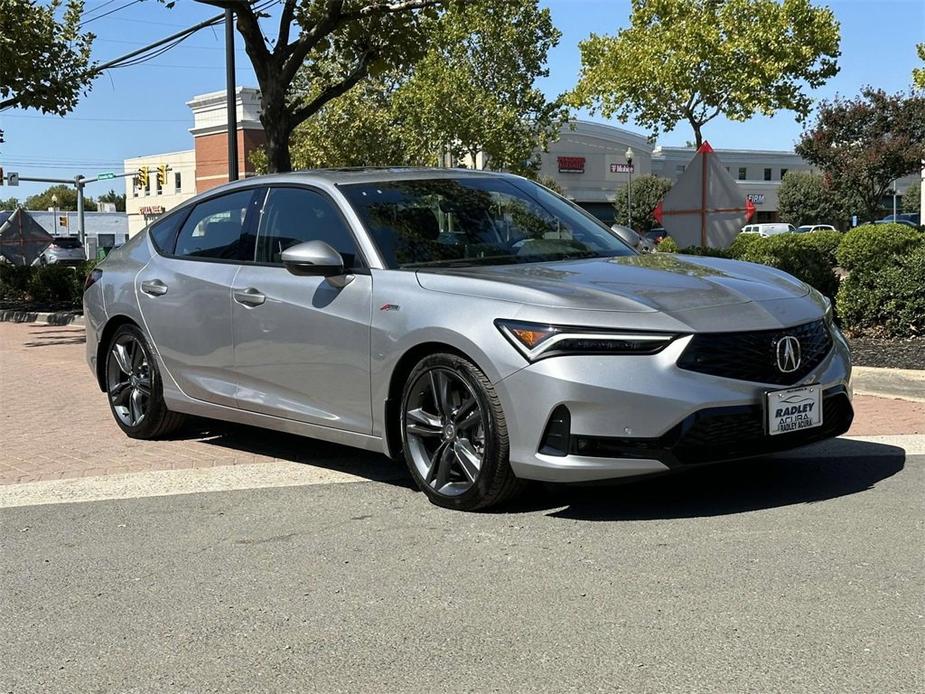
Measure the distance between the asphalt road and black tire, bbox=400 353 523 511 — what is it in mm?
98

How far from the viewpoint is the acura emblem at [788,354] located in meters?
4.68

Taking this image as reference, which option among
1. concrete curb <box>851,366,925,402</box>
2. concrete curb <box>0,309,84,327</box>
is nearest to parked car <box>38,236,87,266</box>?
concrete curb <box>0,309,84,327</box>

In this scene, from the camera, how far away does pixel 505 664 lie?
3285 millimetres

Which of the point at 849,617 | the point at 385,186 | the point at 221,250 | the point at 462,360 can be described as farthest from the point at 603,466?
the point at 221,250

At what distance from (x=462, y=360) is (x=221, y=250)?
7.40 feet

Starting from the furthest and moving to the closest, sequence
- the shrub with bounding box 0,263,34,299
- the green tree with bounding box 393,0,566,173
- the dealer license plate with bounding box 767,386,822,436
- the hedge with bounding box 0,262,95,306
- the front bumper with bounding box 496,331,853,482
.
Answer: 1. the green tree with bounding box 393,0,566,173
2. the shrub with bounding box 0,263,34,299
3. the hedge with bounding box 0,262,95,306
4. the dealer license plate with bounding box 767,386,822,436
5. the front bumper with bounding box 496,331,853,482

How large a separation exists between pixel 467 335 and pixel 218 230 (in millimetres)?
2432

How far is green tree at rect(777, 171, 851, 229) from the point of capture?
67688 millimetres

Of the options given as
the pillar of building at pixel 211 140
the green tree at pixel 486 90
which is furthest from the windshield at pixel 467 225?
the pillar of building at pixel 211 140

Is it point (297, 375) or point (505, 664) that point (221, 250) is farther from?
point (505, 664)

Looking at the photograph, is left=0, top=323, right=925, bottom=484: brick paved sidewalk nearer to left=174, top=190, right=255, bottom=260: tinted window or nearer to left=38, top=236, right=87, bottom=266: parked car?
left=174, top=190, right=255, bottom=260: tinted window

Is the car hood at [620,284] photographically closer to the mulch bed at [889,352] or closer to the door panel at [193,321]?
the door panel at [193,321]

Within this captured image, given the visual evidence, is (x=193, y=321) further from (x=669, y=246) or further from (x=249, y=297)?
(x=669, y=246)

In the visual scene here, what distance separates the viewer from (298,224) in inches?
234
